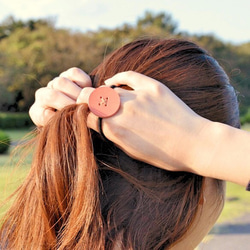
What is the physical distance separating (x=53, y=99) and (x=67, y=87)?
58 millimetres

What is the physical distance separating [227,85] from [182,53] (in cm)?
19

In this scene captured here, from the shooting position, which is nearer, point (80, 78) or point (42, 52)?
point (80, 78)

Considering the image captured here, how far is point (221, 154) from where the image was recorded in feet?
3.99

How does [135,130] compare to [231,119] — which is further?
[231,119]

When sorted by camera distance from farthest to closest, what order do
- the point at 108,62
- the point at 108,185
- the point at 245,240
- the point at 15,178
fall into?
the point at 245,240, the point at 15,178, the point at 108,62, the point at 108,185

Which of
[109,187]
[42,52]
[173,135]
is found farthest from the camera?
[42,52]

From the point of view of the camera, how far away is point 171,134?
1.21m

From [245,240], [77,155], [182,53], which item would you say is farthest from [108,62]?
[245,240]

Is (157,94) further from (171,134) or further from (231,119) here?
(231,119)

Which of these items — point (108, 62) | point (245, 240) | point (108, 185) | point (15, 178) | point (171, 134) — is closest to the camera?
point (171, 134)

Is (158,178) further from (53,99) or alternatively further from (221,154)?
(53,99)

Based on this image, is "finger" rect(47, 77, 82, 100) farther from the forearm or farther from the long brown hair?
the forearm

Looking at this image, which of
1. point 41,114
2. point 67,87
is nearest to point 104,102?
point 67,87

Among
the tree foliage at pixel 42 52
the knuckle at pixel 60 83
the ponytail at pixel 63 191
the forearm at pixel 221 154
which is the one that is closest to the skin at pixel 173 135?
the forearm at pixel 221 154
